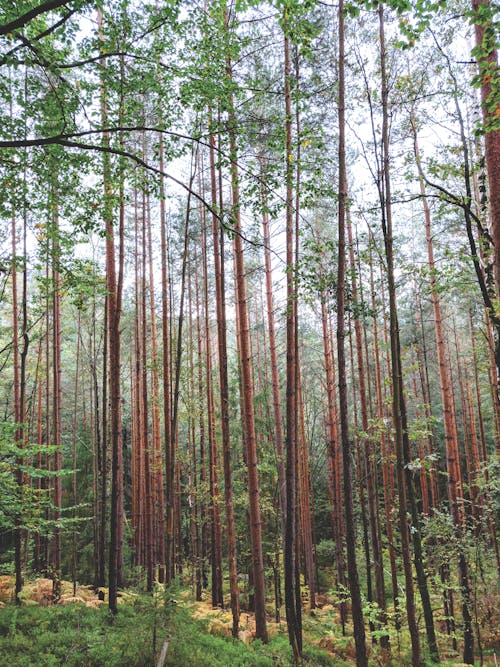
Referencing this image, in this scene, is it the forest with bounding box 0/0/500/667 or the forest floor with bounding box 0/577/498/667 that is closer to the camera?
the forest with bounding box 0/0/500/667

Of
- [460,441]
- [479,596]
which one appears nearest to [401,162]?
[479,596]

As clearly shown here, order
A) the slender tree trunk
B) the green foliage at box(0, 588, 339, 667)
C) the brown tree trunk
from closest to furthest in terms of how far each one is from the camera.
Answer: the slender tree trunk
the green foliage at box(0, 588, 339, 667)
the brown tree trunk

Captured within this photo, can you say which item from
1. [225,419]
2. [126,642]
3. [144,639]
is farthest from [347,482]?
[126,642]

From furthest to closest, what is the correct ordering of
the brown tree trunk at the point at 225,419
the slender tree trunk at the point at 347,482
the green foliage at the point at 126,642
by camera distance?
the brown tree trunk at the point at 225,419 → the green foliage at the point at 126,642 → the slender tree trunk at the point at 347,482

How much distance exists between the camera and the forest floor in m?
4.95

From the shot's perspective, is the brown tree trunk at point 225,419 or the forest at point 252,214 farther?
the brown tree trunk at point 225,419

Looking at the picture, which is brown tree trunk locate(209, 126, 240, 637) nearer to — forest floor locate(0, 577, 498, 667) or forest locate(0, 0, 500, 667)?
forest locate(0, 0, 500, 667)

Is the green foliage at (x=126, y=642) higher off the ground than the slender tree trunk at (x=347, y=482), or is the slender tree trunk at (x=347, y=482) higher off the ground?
the slender tree trunk at (x=347, y=482)

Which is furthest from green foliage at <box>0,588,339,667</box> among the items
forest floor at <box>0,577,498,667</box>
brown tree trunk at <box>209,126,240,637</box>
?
brown tree trunk at <box>209,126,240,637</box>

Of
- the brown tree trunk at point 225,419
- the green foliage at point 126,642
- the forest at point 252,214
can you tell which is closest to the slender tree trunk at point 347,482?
the forest at point 252,214

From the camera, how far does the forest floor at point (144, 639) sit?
195 inches

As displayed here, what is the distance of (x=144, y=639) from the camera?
5.19 m

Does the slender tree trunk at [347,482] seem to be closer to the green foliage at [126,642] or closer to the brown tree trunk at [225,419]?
the green foliage at [126,642]

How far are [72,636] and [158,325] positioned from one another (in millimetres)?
11206
